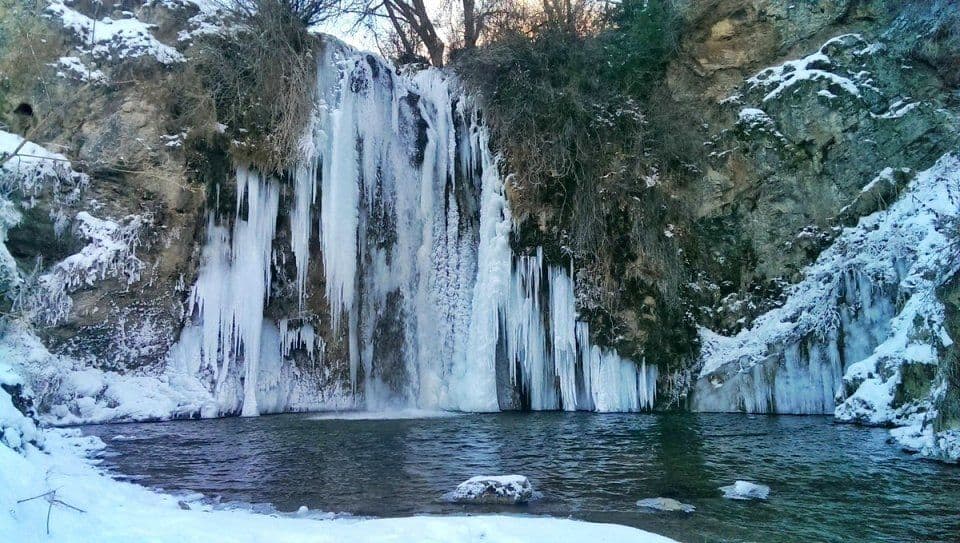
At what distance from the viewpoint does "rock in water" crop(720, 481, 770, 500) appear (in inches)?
236

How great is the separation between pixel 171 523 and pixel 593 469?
4320mm

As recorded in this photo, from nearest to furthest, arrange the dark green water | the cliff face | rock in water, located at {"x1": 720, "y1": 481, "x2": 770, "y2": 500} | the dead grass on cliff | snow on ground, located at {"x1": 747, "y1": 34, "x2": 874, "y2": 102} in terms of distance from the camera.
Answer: the dark green water, rock in water, located at {"x1": 720, "y1": 481, "x2": 770, "y2": 500}, the cliff face, the dead grass on cliff, snow on ground, located at {"x1": 747, "y1": 34, "x2": 874, "y2": 102}

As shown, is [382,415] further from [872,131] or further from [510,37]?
[872,131]

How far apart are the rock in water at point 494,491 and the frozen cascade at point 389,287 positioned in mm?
7609

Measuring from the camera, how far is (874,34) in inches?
566

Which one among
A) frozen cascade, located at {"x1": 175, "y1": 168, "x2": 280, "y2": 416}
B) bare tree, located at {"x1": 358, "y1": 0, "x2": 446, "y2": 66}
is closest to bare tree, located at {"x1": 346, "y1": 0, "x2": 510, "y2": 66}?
bare tree, located at {"x1": 358, "y1": 0, "x2": 446, "y2": 66}

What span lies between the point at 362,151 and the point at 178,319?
4.96m

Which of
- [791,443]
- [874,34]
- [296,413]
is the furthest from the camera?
[874,34]

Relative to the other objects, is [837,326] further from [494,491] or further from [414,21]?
[414,21]

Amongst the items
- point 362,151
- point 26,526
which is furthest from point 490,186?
point 26,526

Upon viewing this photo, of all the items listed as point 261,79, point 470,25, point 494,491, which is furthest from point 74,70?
point 494,491

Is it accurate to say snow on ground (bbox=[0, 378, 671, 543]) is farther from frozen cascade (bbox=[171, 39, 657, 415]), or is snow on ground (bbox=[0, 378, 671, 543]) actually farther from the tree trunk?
the tree trunk

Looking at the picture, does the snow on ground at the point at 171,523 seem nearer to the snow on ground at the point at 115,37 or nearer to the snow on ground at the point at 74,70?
the snow on ground at the point at 74,70

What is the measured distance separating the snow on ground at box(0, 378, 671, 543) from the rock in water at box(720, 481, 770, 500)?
1.77 meters
